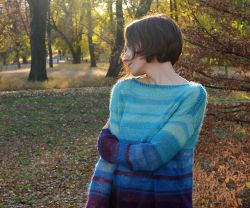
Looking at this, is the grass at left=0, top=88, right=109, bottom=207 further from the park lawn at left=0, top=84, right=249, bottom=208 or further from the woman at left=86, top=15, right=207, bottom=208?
the woman at left=86, top=15, right=207, bottom=208

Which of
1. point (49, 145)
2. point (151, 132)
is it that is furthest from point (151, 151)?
point (49, 145)

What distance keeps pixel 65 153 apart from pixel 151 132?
867 cm

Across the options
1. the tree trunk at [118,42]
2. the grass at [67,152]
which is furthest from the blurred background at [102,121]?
the tree trunk at [118,42]

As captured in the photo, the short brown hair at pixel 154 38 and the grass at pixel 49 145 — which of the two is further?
the grass at pixel 49 145

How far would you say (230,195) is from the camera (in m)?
5.21

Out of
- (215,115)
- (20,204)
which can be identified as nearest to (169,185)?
(215,115)

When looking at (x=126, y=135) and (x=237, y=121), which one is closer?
(x=126, y=135)

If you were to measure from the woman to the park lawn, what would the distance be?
9.27 ft

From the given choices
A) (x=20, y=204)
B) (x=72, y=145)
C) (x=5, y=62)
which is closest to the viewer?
(x=20, y=204)

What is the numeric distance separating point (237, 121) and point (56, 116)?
32.7 feet

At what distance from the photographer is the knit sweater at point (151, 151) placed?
2.12m

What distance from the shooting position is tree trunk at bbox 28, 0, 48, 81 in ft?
73.7

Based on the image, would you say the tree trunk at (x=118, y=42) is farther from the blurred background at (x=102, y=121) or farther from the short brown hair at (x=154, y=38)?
the short brown hair at (x=154, y=38)

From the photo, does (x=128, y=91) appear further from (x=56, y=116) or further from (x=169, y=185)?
(x=56, y=116)
